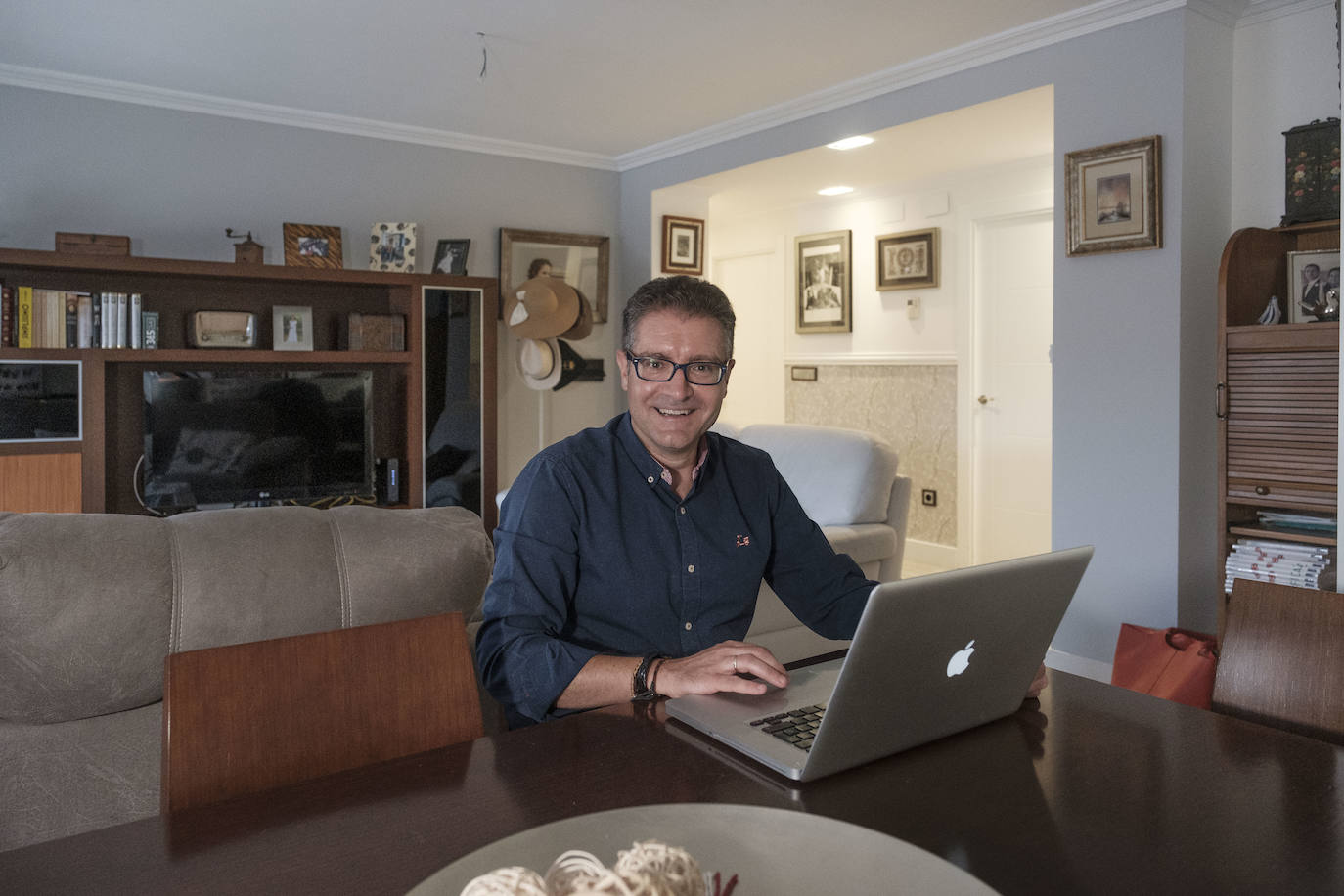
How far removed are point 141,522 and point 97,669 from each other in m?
0.24

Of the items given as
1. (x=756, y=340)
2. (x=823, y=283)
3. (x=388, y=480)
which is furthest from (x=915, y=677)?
(x=756, y=340)

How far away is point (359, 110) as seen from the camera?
16.3ft

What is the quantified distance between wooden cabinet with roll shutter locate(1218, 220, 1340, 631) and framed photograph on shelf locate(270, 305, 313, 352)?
406cm

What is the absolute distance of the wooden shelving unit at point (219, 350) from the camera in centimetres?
427

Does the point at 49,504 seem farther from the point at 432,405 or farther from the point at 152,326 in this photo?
the point at 432,405

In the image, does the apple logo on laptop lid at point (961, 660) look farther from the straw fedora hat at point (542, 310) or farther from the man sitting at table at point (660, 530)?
the straw fedora hat at point (542, 310)

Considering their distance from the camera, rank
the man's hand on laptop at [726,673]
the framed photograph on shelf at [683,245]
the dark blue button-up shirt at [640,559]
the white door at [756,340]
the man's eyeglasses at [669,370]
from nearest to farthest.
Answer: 1. the man's hand on laptop at [726,673]
2. the dark blue button-up shirt at [640,559]
3. the man's eyeglasses at [669,370]
4. the framed photograph on shelf at [683,245]
5. the white door at [756,340]

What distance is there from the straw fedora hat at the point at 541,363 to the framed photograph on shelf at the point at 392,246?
30.6 inches

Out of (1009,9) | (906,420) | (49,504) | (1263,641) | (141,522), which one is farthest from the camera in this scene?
(906,420)

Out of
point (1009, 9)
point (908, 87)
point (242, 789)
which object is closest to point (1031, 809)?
point (242, 789)

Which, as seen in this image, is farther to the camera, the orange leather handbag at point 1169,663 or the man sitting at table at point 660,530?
the orange leather handbag at point 1169,663

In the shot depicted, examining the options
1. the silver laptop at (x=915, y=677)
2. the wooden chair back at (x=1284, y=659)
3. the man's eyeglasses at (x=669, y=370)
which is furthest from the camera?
the man's eyeglasses at (x=669, y=370)

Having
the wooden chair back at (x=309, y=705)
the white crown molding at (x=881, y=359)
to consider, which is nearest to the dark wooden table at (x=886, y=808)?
the wooden chair back at (x=309, y=705)

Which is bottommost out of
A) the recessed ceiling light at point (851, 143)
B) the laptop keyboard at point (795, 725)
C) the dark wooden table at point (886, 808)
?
the dark wooden table at point (886, 808)
